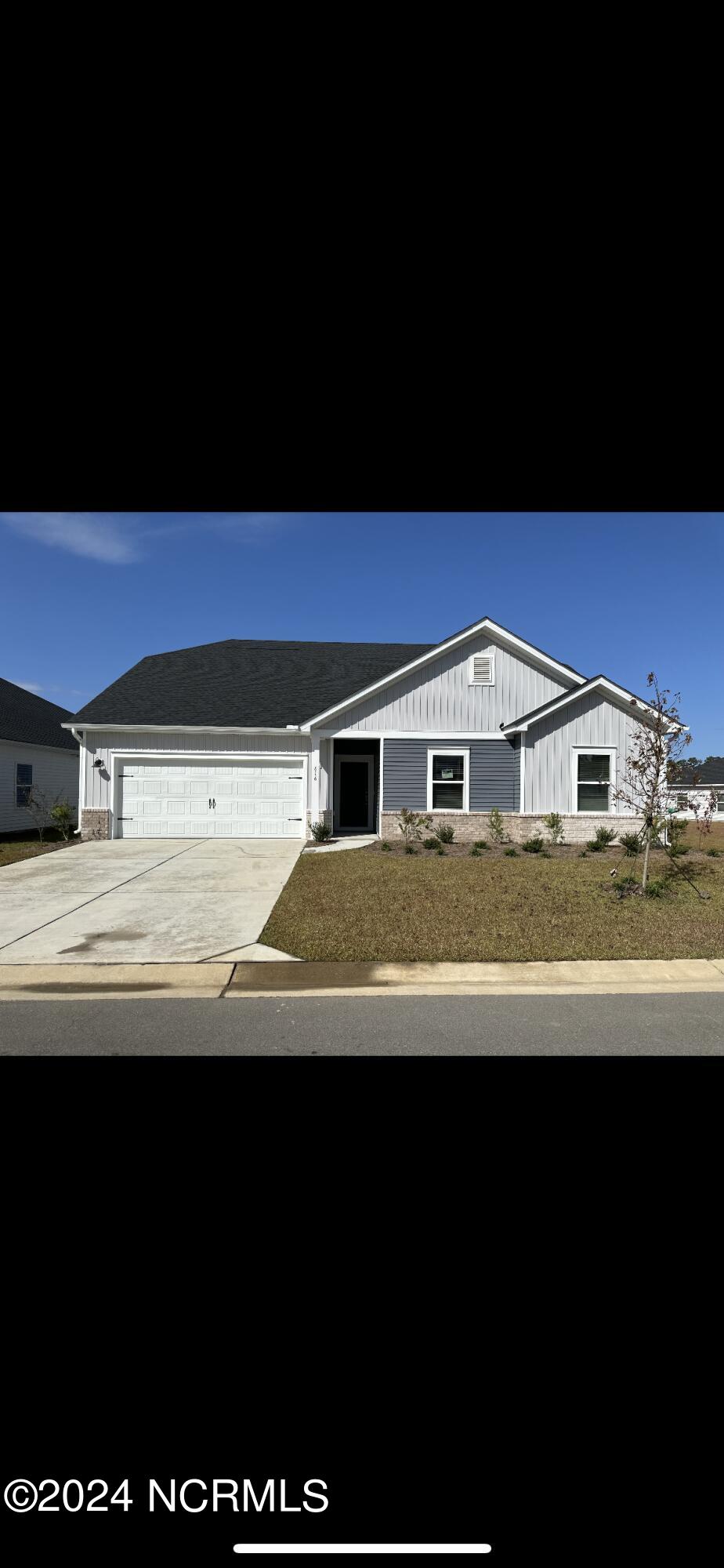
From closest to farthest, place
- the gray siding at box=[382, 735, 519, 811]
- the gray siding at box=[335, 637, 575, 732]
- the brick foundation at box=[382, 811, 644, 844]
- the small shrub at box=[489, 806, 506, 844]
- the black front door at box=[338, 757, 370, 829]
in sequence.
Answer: the small shrub at box=[489, 806, 506, 844]
the brick foundation at box=[382, 811, 644, 844]
the gray siding at box=[382, 735, 519, 811]
the gray siding at box=[335, 637, 575, 732]
the black front door at box=[338, 757, 370, 829]

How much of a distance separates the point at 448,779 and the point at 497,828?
6.53 feet

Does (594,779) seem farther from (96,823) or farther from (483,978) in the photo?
(96,823)

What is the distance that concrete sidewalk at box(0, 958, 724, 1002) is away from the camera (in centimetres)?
665

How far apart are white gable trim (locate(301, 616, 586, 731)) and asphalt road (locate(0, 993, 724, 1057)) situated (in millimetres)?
13735

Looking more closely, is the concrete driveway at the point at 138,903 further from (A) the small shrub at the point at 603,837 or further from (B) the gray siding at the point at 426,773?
(A) the small shrub at the point at 603,837

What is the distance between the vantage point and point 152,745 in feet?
67.8

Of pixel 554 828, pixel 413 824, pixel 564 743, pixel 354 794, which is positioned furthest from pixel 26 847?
pixel 564 743

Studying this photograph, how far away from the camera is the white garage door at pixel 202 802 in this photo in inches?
810

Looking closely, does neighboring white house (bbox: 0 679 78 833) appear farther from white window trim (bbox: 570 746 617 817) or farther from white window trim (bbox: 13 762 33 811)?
white window trim (bbox: 570 746 617 817)

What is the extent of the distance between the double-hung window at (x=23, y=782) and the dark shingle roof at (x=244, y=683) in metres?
4.21

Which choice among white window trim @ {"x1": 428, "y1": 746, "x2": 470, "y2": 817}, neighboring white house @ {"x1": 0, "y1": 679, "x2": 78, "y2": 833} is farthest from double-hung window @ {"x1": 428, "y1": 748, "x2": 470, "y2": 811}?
neighboring white house @ {"x1": 0, "y1": 679, "x2": 78, "y2": 833}
